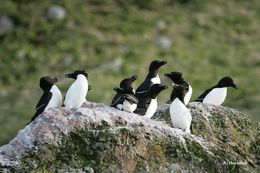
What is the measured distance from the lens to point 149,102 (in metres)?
17.9

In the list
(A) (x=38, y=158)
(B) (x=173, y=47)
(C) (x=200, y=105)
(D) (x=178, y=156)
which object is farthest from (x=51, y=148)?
(B) (x=173, y=47)

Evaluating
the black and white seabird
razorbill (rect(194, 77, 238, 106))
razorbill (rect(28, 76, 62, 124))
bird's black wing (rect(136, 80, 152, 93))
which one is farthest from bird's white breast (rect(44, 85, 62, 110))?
razorbill (rect(194, 77, 238, 106))

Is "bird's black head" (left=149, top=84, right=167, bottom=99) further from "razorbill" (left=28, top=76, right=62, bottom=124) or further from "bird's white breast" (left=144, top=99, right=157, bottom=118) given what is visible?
"razorbill" (left=28, top=76, right=62, bottom=124)

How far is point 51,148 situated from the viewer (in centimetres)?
1578

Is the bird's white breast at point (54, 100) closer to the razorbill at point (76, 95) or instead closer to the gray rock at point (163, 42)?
the razorbill at point (76, 95)

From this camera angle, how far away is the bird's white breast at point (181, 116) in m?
17.2

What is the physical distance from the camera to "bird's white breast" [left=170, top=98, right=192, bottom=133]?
17250 millimetres

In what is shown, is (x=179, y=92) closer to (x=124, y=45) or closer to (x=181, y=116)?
(x=181, y=116)

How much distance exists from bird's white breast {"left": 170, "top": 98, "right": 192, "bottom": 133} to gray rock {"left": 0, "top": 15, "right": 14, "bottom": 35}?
31.9 metres

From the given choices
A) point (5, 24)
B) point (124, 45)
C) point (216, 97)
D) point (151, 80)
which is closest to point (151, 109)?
point (151, 80)

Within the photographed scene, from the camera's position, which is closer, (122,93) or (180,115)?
(180,115)

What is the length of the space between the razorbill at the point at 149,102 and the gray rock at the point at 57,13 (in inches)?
1264

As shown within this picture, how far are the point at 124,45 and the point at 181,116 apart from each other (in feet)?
100

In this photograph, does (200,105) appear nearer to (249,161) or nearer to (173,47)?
(249,161)
